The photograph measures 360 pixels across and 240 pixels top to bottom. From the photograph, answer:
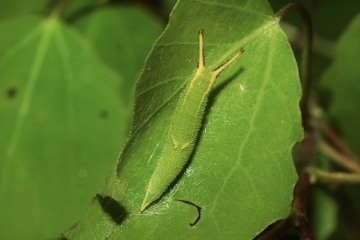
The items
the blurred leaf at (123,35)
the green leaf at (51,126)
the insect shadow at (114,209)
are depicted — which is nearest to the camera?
the insect shadow at (114,209)

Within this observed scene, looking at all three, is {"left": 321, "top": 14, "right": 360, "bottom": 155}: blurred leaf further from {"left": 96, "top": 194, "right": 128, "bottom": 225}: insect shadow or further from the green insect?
{"left": 96, "top": 194, "right": 128, "bottom": 225}: insect shadow

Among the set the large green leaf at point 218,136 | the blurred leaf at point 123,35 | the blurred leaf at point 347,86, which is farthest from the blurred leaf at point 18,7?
the blurred leaf at point 347,86

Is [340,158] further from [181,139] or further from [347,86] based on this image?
[181,139]

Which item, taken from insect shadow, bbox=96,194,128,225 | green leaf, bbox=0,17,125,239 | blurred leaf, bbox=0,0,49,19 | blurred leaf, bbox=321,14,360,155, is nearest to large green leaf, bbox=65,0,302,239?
insect shadow, bbox=96,194,128,225

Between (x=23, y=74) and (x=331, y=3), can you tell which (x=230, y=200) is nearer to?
(x=23, y=74)

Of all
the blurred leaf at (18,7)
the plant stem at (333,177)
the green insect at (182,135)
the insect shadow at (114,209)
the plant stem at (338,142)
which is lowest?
the plant stem at (338,142)

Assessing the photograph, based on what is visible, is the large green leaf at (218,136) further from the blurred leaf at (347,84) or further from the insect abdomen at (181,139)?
the blurred leaf at (347,84)
